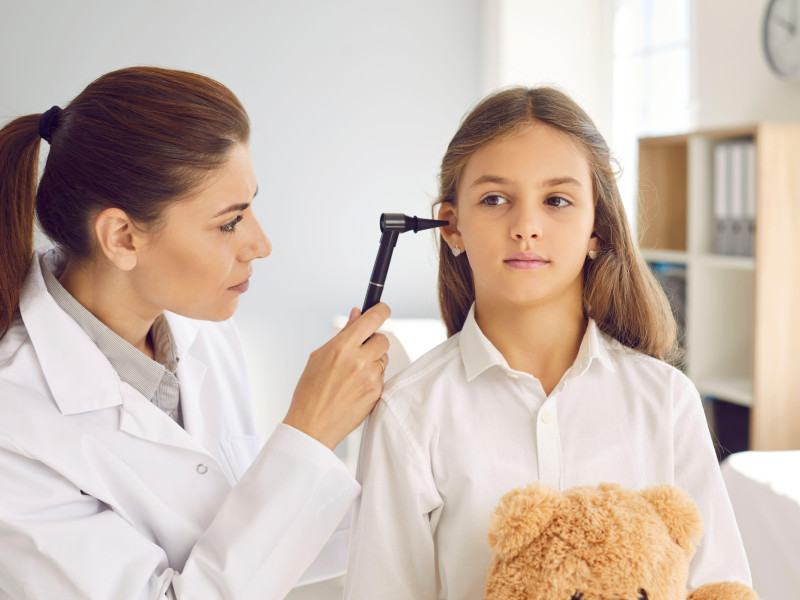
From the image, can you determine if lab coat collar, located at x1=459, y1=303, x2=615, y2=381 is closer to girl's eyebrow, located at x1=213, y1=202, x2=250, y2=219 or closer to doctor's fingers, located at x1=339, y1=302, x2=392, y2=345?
doctor's fingers, located at x1=339, y1=302, x2=392, y2=345

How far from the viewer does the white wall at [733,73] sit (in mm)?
2811

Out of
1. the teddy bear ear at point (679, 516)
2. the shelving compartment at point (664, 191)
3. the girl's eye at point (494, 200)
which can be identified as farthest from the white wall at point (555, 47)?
the teddy bear ear at point (679, 516)

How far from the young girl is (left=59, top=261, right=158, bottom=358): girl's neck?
437mm

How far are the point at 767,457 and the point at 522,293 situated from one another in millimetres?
1225

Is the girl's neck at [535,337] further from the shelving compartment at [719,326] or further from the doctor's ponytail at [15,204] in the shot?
the shelving compartment at [719,326]

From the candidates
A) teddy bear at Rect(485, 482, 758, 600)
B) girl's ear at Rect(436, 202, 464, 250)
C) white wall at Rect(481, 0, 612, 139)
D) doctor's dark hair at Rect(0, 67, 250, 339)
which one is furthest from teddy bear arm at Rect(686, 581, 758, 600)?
white wall at Rect(481, 0, 612, 139)

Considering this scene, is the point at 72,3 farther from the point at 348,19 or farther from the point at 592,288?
the point at 592,288

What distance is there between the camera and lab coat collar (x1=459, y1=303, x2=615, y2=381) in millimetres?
1043

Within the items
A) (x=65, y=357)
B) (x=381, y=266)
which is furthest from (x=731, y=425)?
(x=65, y=357)

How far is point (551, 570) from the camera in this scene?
0.71 m

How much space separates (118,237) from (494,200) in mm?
537

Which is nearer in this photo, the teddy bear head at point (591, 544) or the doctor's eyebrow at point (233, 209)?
the teddy bear head at point (591, 544)

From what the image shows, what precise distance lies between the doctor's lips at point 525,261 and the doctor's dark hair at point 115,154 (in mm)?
447

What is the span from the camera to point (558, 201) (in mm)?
1040
